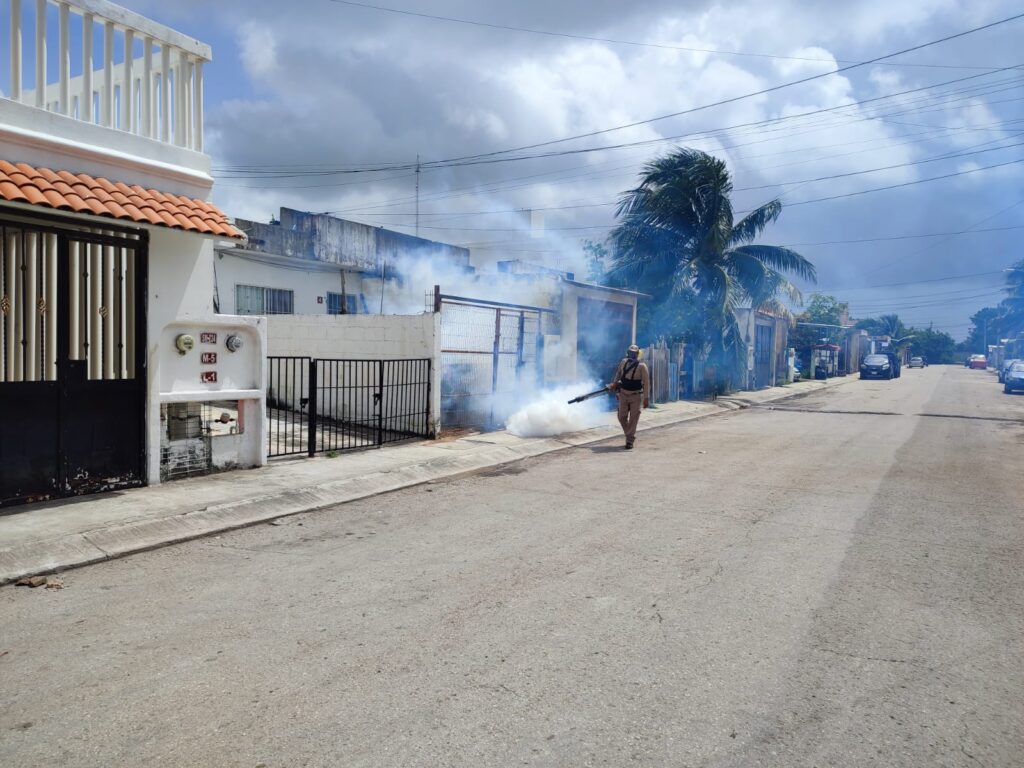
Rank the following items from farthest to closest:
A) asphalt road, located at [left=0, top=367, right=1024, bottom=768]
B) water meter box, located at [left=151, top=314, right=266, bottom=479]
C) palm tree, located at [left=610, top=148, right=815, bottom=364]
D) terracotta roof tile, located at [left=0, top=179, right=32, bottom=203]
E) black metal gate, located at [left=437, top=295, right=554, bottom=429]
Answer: palm tree, located at [left=610, top=148, right=815, bottom=364] < black metal gate, located at [left=437, top=295, right=554, bottom=429] < water meter box, located at [left=151, top=314, right=266, bottom=479] < terracotta roof tile, located at [left=0, top=179, right=32, bottom=203] < asphalt road, located at [left=0, top=367, right=1024, bottom=768]

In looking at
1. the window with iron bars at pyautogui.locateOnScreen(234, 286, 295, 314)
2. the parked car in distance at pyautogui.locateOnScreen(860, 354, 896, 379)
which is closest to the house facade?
the window with iron bars at pyautogui.locateOnScreen(234, 286, 295, 314)

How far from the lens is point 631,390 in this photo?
494 inches

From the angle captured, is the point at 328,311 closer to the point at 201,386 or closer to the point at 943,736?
the point at 201,386

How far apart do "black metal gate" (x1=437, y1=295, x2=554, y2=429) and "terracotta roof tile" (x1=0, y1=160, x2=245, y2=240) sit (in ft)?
16.2

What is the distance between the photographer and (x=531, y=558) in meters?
5.61

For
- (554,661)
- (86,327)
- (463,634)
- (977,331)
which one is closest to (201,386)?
(86,327)

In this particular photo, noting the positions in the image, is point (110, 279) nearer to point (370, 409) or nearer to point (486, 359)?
point (370, 409)

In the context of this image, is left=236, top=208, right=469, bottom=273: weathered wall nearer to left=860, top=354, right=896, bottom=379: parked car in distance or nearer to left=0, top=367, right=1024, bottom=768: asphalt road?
left=0, top=367, right=1024, bottom=768: asphalt road

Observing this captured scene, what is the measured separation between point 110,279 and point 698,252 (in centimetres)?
1978

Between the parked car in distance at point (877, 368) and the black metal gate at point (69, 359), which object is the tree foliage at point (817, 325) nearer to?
the parked car in distance at point (877, 368)

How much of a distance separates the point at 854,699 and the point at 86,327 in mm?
7567

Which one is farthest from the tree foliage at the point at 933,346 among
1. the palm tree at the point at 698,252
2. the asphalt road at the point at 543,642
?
the asphalt road at the point at 543,642

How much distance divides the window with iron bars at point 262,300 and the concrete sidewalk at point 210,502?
8.71 metres

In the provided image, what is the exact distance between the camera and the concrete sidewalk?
5.77 metres
